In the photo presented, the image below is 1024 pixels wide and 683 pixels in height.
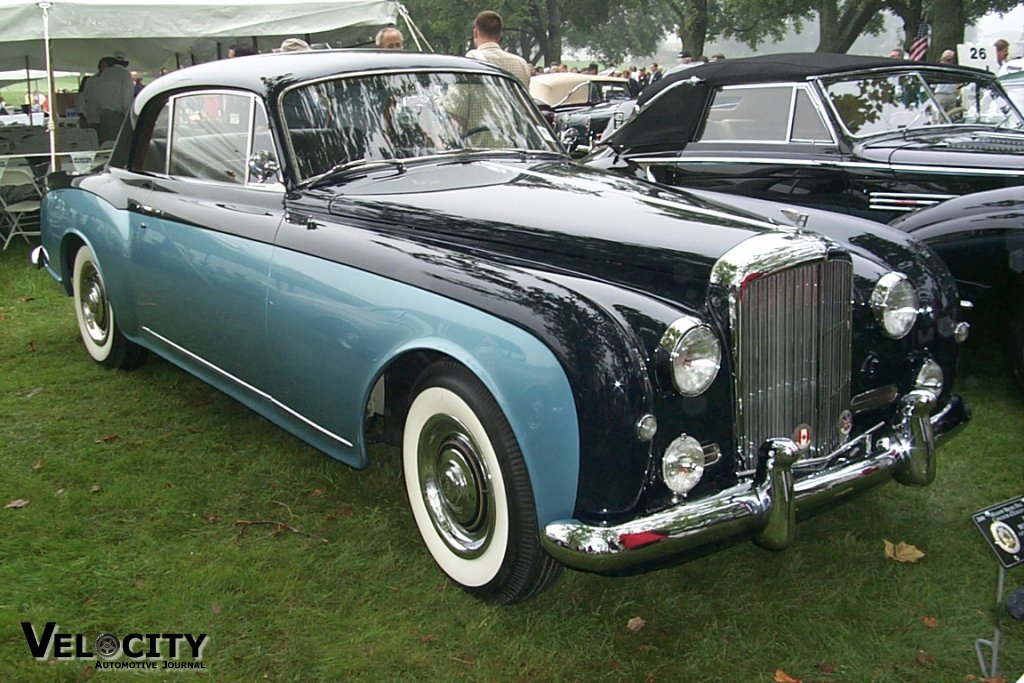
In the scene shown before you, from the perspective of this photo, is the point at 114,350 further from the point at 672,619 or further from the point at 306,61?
the point at 672,619

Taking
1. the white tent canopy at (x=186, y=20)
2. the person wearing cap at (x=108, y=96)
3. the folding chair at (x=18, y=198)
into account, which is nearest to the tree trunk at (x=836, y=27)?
the white tent canopy at (x=186, y=20)

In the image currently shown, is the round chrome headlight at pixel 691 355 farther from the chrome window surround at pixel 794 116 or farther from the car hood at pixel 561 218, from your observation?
the chrome window surround at pixel 794 116

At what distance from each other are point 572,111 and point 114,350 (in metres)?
13.0

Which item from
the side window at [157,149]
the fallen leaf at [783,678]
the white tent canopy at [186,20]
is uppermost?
the white tent canopy at [186,20]

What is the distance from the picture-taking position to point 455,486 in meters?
3.05

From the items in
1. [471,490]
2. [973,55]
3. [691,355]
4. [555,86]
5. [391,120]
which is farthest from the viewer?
[555,86]

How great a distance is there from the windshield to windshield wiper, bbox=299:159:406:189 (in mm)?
3289

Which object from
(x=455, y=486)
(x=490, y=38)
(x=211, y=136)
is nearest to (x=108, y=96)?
(x=490, y=38)

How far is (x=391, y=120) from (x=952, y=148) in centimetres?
349

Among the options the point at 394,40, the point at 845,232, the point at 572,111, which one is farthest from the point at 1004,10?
the point at 845,232

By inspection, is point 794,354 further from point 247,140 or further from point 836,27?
point 836,27

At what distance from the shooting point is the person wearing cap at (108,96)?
37.7 feet

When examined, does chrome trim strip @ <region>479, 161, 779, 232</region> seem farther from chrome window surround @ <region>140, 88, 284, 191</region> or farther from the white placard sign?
the white placard sign

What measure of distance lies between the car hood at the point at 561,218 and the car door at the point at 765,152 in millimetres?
2310
